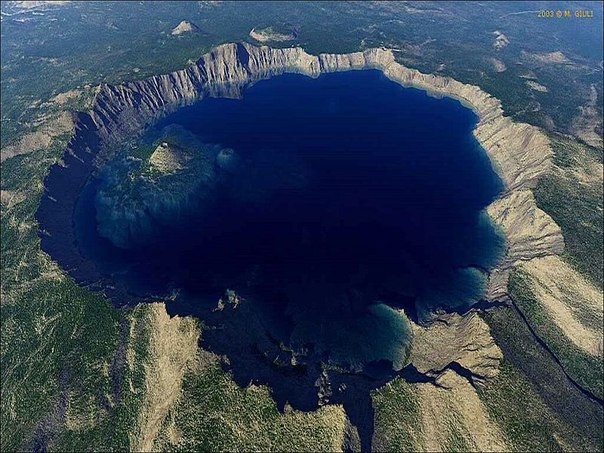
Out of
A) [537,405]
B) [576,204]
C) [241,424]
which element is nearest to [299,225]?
[241,424]

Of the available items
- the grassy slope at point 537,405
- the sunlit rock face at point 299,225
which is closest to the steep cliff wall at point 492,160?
the sunlit rock face at point 299,225

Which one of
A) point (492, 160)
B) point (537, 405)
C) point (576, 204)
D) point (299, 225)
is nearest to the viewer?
point (537, 405)

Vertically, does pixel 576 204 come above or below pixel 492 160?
above

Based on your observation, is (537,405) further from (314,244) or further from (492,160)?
(492,160)

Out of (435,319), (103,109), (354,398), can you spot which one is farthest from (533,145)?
(103,109)

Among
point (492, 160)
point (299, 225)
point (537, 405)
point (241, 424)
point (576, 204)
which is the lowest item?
point (299, 225)

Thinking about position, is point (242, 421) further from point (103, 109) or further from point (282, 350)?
point (103, 109)

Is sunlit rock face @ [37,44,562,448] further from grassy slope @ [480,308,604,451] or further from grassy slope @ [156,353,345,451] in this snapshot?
grassy slope @ [480,308,604,451]
